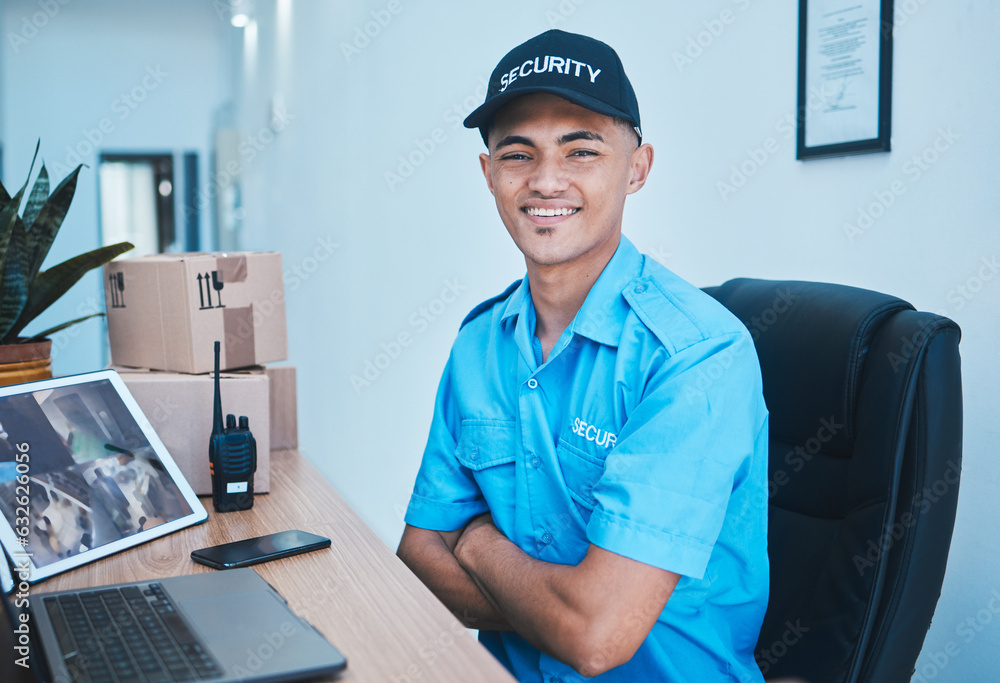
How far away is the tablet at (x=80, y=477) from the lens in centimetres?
98

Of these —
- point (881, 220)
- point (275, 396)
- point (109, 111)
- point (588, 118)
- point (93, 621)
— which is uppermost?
point (109, 111)

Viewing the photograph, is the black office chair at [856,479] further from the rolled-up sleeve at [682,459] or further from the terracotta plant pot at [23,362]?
the terracotta plant pot at [23,362]

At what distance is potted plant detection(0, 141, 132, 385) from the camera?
127 centimetres

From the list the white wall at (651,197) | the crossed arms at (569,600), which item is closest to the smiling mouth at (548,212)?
the crossed arms at (569,600)

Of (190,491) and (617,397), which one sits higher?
(617,397)

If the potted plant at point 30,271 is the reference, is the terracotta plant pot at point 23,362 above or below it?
below

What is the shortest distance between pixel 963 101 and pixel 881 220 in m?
0.24

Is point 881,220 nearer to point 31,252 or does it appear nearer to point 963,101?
point 963,101

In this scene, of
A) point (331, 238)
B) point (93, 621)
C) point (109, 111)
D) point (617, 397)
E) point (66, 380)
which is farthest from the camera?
point (109, 111)

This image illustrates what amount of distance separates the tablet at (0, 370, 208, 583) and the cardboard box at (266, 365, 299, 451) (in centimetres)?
39

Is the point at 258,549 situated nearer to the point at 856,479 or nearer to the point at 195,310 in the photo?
the point at 195,310

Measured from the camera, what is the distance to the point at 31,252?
133 cm

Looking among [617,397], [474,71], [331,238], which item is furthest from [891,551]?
[331,238]

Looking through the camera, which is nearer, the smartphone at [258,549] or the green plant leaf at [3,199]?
the smartphone at [258,549]
